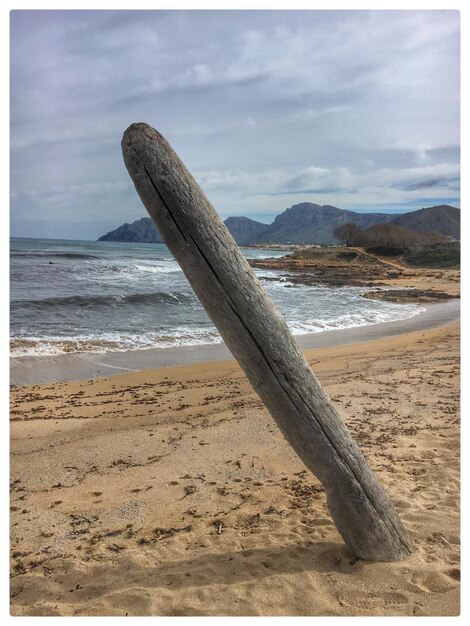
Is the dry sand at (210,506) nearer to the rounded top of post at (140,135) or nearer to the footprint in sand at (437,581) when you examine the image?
the footprint in sand at (437,581)

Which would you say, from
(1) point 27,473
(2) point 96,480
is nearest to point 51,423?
(1) point 27,473

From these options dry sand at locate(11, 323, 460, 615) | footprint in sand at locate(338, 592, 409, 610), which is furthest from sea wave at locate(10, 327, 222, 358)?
footprint in sand at locate(338, 592, 409, 610)

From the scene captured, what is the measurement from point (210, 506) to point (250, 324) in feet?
7.90

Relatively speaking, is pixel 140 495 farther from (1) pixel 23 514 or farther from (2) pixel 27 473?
(2) pixel 27 473

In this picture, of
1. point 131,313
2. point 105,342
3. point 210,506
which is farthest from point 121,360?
point 210,506

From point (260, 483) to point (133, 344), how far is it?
346 inches

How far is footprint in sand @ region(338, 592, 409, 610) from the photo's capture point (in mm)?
2947

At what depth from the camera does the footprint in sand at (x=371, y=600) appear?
295 centimetres

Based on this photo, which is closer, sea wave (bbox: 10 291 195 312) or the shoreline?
the shoreline

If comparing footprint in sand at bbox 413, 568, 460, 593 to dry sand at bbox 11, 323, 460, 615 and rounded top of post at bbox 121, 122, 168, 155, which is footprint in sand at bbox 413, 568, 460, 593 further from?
rounded top of post at bbox 121, 122, 168, 155

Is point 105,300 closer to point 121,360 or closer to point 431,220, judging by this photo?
point 121,360

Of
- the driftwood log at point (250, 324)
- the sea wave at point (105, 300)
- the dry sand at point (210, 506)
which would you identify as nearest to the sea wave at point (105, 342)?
the dry sand at point (210, 506)

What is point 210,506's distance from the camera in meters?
4.52

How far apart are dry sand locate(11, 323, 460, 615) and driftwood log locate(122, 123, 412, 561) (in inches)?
20.8
